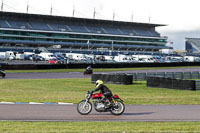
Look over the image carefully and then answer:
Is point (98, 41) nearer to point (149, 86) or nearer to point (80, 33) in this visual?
point (80, 33)

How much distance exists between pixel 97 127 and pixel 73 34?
116435 millimetres

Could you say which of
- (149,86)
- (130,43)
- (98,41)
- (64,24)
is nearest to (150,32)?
(130,43)

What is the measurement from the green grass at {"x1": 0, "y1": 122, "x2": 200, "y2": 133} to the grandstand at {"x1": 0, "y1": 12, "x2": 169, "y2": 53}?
9407 cm

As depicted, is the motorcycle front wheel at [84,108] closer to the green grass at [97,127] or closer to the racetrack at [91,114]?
the racetrack at [91,114]

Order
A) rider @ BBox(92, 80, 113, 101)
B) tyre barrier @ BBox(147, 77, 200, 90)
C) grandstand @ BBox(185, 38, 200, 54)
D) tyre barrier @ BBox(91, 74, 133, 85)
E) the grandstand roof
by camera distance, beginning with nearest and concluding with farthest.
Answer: rider @ BBox(92, 80, 113, 101)
tyre barrier @ BBox(147, 77, 200, 90)
tyre barrier @ BBox(91, 74, 133, 85)
the grandstand roof
grandstand @ BBox(185, 38, 200, 54)

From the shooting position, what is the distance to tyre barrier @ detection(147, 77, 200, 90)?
25.8 m

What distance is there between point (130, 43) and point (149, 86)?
372 ft

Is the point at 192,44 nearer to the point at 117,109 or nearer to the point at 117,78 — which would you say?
the point at 117,78

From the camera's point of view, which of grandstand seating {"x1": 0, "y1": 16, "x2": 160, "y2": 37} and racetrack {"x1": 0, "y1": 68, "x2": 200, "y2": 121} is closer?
racetrack {"x1": 0, "y1": 68, "x2": 200, "y2": 121}

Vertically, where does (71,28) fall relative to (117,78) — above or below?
above

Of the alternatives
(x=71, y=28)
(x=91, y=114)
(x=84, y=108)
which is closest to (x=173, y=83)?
(x=91, y=114)

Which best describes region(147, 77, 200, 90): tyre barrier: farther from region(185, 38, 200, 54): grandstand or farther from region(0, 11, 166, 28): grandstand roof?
region(185, 38, 200, 54): grandstand

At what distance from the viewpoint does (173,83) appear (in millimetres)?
26828

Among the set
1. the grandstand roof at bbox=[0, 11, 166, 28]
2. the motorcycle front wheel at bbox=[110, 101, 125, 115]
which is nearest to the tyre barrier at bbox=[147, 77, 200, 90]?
the motorcycle front wheel at bbox=[110, 101, 125, 115]
